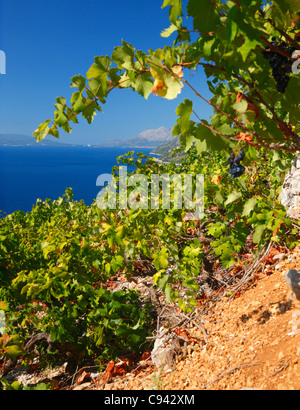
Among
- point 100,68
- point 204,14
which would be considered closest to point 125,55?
point 100,68

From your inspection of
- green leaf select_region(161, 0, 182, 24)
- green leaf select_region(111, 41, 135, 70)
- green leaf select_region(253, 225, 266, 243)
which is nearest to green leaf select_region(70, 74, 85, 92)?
green leaf select_region(111, 41, 135, 70)

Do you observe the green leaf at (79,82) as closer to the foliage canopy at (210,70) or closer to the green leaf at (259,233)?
the foliage canopy at (210,70)

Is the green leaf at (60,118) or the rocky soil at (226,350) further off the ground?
the green leaf at (60,118)

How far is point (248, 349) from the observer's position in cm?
187

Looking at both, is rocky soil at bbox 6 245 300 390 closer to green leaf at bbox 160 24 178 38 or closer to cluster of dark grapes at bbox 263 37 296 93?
cluster of dark grapes at bbox 263 37 296 93

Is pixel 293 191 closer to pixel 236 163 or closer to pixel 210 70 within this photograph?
pixel 236 163

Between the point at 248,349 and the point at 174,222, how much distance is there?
4.36ft

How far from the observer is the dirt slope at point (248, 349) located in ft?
5.24

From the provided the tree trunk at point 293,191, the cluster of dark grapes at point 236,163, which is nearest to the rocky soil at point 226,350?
the tree trunk at point 293,191

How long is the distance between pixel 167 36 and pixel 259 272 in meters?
2.27

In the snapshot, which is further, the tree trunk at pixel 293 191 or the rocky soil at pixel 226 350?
the tree trunk at pixel 293 191

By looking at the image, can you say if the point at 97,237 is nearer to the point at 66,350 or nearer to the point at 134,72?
the point at 66,350

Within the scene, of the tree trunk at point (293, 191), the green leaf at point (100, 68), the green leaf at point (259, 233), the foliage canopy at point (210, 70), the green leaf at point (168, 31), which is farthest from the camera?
the tree trunk at point (293, 191)
